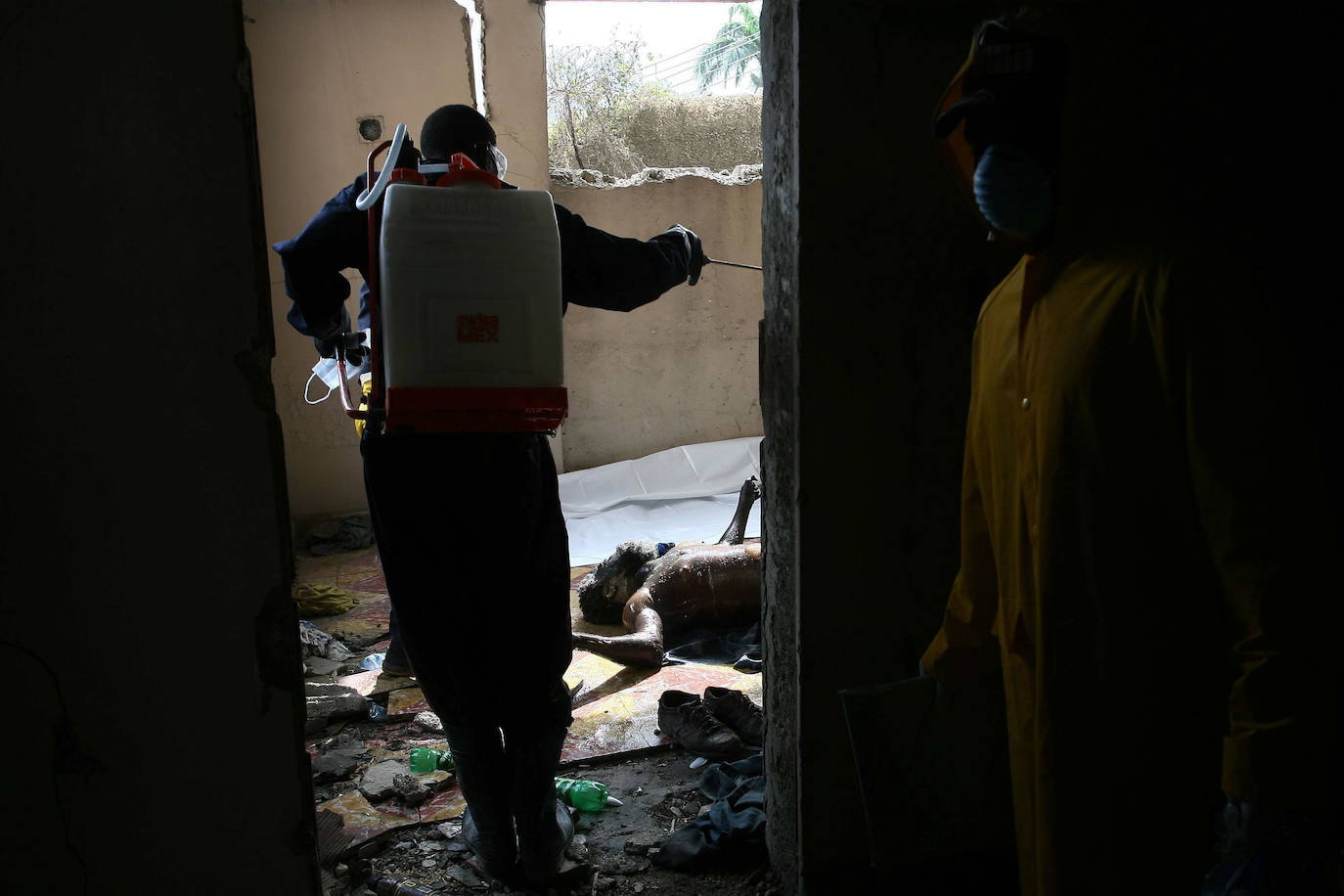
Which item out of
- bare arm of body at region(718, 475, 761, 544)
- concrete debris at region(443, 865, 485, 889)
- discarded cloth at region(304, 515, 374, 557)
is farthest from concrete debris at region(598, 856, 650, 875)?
discarded cloth at region(304, 515, 374, 557)

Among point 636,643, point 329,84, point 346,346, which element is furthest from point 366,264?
point 329,84

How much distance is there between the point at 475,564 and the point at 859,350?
1.03 metres

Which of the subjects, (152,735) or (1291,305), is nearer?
(152,735)

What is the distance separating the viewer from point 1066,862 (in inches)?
49.9

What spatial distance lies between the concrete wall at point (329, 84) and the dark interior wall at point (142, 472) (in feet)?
18.4

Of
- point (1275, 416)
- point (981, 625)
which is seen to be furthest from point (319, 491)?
point (1275, 416)

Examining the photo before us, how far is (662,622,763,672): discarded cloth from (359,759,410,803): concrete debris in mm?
1332

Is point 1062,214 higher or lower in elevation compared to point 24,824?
higher

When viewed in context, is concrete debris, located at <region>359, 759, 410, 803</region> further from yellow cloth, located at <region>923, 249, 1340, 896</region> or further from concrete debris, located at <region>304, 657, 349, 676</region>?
yellow cloth, located at <region>923, 249, 1340, 896</region>

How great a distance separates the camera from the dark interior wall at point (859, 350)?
1700mm

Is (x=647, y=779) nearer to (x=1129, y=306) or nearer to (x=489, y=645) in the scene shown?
(x=489, y=645)

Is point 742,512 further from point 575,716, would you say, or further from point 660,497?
point 660,497

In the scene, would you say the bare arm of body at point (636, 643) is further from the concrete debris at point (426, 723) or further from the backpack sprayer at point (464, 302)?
the backpack sprayer at point (464, 302)

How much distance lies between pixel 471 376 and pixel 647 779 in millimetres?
1708
